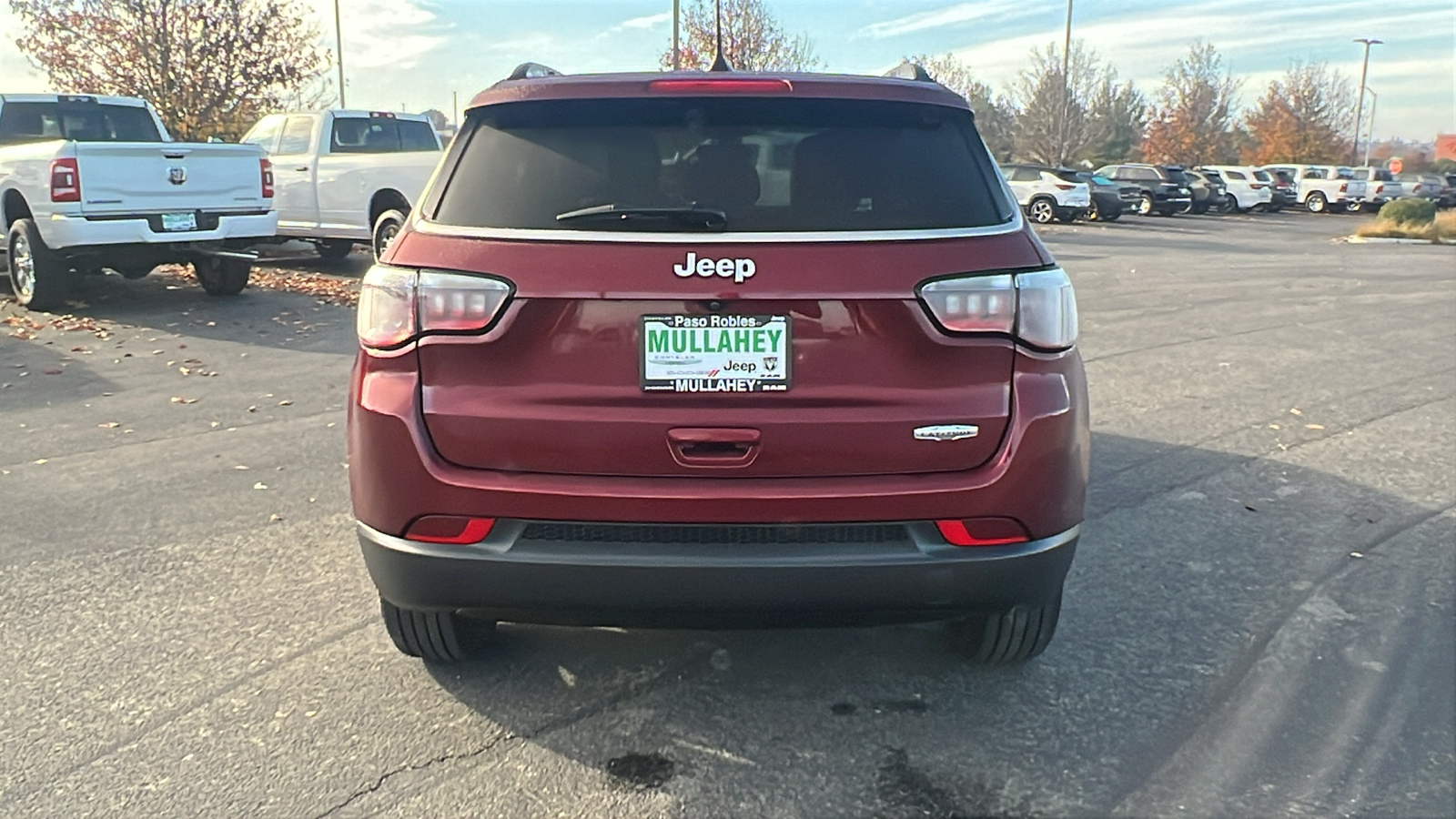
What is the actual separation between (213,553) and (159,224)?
7.07m

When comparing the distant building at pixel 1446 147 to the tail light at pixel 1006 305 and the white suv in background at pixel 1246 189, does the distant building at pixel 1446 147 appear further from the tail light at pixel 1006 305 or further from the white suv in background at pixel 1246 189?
the tail light at pixel 1006 305

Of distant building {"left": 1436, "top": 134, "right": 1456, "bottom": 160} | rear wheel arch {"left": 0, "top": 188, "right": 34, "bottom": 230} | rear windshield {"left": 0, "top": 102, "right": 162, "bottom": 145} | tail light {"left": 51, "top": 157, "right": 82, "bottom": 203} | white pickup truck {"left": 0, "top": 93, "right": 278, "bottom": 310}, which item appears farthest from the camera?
distant building {"left": 1436, "top": 134, "right": 1456, "bottom": 160}

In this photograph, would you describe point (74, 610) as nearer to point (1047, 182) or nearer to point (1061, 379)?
point (1061, 379)

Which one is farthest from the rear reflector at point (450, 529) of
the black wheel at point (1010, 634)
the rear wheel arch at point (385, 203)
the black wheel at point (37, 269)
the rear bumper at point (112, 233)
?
the rear wheel arch at point (385, 203)

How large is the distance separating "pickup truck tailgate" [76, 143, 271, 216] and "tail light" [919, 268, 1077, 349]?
378 inches

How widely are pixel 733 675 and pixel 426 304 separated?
56.9 inches

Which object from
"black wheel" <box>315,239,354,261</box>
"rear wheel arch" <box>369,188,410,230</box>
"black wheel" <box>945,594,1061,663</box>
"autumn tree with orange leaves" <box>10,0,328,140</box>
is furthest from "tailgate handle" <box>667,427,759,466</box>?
"autumn tree with orange leaves" <box>10,0,328,140</box>

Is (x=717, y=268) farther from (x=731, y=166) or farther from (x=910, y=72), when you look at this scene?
(x=910, y=72)

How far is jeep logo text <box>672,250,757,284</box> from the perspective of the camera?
2.73 m

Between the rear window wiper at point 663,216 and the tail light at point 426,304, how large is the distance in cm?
27

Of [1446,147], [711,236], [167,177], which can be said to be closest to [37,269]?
[167,177]

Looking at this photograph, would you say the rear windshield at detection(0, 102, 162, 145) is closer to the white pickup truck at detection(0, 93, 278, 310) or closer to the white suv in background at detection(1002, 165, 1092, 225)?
the white pickup truck at detection(0, 93, 278, 310)

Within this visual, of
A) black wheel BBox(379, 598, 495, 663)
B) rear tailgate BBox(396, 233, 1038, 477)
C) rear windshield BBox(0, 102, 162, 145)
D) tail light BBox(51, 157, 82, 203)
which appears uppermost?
rear windshield BBox(0, 102, 162, 145)

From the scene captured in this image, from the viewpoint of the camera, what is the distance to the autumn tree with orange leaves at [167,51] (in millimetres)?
22688
